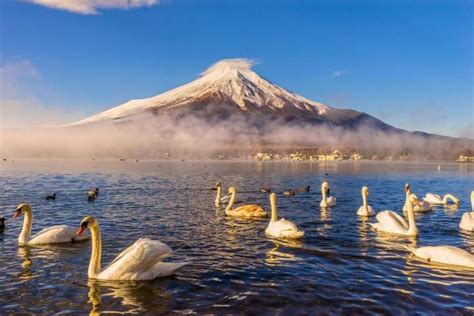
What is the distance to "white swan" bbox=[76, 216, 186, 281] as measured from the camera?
1173 centimetres

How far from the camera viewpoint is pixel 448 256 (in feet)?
44.7

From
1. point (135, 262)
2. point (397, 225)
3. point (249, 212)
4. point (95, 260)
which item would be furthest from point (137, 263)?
point (249, 212)

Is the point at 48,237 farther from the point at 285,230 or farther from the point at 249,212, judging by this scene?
the point at 249,212

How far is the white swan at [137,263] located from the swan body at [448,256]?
815 cm

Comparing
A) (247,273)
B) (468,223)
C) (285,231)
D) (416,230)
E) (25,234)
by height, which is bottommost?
(247,273)

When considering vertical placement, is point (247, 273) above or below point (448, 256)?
below

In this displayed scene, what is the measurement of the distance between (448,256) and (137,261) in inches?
366

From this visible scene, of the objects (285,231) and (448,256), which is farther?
(285,231)

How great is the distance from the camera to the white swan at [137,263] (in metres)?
11.7

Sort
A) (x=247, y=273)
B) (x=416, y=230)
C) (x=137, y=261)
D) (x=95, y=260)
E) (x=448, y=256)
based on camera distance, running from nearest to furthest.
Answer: (x=137, y=261), (x=95, y=260), (x=247, y=273), (x=448, y=256), (x=416, y=230)

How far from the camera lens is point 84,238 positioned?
17.3m

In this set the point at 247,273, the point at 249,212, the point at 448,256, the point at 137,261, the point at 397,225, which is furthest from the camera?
the point at 249,212

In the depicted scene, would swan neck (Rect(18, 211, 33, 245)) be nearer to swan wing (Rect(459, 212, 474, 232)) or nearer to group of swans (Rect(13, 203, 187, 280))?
group of swans (Rect(13, 203, 187, 280))

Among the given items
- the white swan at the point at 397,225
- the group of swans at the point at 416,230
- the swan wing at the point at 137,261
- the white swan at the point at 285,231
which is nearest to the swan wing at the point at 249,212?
the group of swans at the point at 416,230
